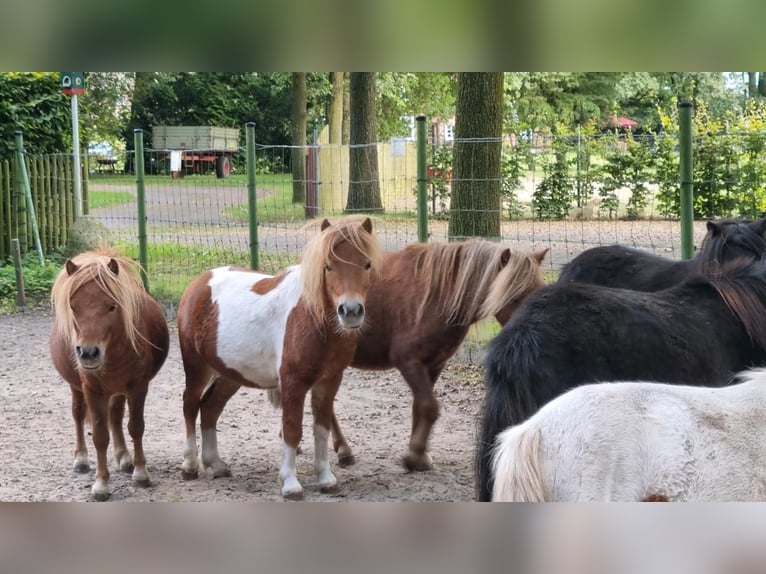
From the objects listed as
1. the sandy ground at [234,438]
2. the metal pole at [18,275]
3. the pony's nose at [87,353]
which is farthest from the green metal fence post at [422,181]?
the metal pole at [18,275]

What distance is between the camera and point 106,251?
2633mm

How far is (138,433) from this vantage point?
2.67 meters

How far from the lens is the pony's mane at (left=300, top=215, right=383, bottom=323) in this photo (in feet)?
7.59

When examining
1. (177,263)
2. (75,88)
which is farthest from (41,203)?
(75,88)

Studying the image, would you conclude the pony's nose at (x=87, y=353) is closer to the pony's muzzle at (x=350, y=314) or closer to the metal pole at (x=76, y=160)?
the metal pole at (x=76, y=160)

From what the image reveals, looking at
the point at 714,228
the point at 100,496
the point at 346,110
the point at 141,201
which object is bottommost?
the point at 100,496

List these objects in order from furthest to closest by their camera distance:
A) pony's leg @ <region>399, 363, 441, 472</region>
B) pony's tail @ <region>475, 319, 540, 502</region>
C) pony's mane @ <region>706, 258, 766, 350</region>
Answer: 1. pony's leg @ <region>399, 363, 441, 472</region>
2. pony's mane @ <region>706, 258, 766, 350</region>
3. pony's tail @ <region>475, 319, 540, 502</region>

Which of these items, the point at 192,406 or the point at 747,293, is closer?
the point at 747,293

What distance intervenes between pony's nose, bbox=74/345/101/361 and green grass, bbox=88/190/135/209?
0.68 metres

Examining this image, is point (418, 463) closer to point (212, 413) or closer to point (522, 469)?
point (212, 413)

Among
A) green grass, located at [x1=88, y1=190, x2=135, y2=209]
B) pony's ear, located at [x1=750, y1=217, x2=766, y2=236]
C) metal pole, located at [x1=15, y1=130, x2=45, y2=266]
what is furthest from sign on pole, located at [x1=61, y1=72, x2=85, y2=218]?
pony's ear, located at [x1=750, y1=217, x2=766, y2=236]

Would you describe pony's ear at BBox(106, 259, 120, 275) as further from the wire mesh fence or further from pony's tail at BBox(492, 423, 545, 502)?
pony's tail at BBox(492, 423, 545, 502)

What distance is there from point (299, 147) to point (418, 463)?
1140 millimetres

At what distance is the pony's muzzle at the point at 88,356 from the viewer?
2281 millimetres
